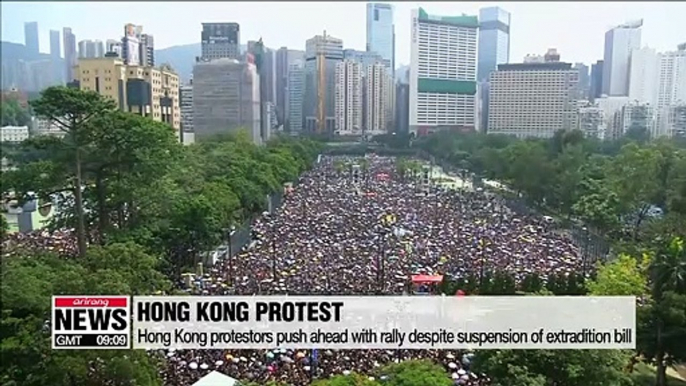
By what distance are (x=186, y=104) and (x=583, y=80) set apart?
2327 centimetres

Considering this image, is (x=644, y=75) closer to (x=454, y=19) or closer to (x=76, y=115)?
(x=76, y=115)

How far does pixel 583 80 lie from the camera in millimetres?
30047

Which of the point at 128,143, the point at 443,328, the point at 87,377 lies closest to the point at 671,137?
the point at 443,328

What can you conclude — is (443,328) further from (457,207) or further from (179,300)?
(457,207)

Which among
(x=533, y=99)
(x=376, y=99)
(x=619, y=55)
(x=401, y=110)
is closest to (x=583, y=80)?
(x=619, y=55)

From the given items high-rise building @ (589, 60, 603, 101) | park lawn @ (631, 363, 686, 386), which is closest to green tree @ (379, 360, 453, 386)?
park lawn @ (631, 363, 686, 386)

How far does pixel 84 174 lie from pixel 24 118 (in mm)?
31833

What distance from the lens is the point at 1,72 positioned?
37531 millimetres

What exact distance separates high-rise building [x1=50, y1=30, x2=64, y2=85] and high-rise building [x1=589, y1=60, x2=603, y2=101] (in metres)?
25.9

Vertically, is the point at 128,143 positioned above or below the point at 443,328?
above

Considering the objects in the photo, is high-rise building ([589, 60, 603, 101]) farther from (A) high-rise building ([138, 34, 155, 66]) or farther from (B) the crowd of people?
(A) high-rise building ([138, 34, 155, 66])

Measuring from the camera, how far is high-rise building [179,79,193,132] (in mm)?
36938

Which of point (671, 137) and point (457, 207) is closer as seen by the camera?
point (671, 137)

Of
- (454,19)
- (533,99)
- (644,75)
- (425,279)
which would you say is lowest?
(425,279)
